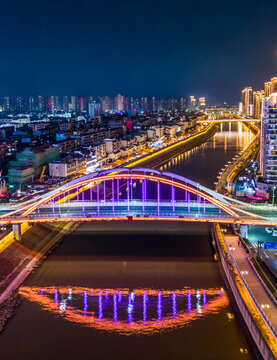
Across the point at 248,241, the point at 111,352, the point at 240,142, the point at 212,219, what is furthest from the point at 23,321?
the point at 240,142

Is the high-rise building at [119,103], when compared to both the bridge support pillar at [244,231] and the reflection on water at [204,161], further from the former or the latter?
the bridge support pillar at [244,231]

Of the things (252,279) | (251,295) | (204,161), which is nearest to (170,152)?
(204,161)

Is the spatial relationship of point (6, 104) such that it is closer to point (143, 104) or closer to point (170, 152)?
point (143, 104)

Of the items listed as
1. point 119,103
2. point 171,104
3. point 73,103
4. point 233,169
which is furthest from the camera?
point 171,104

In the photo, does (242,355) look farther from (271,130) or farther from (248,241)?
(271,130)

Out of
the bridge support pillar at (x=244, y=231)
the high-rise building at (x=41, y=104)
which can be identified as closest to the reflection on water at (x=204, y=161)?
the bridge support pillar at (x=244, y=231)
